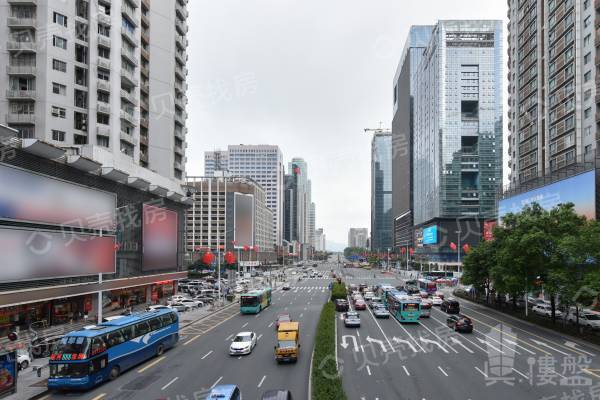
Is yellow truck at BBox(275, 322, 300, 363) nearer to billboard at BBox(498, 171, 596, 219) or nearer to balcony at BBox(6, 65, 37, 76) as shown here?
billboard at BBox(498, 171, 596, 219)

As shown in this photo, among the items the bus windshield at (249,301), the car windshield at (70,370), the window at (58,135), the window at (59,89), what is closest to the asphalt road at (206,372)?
the car windshield at (70,370)

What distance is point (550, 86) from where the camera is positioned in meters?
71.4

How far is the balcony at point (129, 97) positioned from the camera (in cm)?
6285

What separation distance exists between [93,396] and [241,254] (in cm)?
14813

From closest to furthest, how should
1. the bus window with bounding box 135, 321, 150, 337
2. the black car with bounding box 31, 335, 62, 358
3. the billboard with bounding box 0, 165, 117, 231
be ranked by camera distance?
the bus window with bounding box 135, 321, 150, 337, the black car with bounding box 31, 335, 62, 358, the billboard with bounding box 0, 165, 117, 231

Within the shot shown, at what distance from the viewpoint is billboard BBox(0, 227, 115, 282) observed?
3662 cm

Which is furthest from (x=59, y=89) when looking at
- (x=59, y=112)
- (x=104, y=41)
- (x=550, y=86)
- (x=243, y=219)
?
(x=243, y=219)

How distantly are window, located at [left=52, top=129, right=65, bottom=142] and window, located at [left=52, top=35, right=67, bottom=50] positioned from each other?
1058cm

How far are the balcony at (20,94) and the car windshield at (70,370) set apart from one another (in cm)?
4082

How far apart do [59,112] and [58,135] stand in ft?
9.35

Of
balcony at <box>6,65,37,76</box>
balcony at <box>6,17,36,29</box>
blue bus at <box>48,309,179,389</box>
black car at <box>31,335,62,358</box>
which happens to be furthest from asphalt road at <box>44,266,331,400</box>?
balcony at <box>6,17,36,29</box>

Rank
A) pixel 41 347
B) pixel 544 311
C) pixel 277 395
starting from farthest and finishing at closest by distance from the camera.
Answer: pixel 544 311, pixel 41 347, pixel 277 395

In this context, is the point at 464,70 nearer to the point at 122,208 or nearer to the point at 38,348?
the point at 122,208

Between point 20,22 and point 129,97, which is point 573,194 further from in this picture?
point 20,22
